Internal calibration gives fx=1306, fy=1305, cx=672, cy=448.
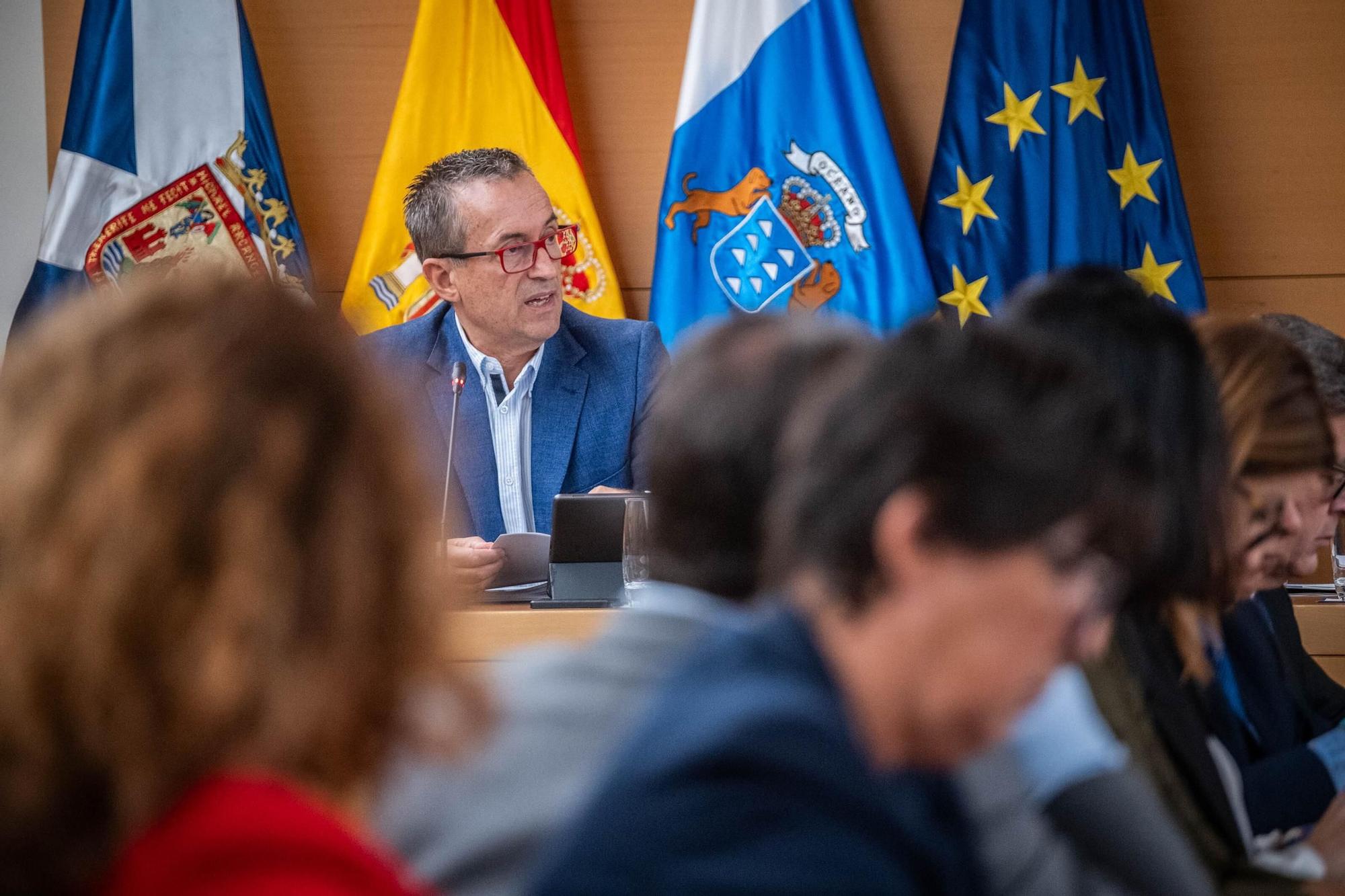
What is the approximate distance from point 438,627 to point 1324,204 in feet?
13.0

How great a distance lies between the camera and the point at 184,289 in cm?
64

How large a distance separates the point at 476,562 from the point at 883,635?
198cm

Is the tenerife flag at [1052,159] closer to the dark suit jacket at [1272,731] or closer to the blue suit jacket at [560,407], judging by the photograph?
the blue suit jacket at [560,407]

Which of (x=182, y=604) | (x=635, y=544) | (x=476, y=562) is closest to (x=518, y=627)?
(x=635, y=544)

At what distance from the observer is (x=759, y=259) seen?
12.8ft

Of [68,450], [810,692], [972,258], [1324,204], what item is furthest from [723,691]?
[1324,204]

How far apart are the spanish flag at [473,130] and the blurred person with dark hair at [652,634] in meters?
2.97

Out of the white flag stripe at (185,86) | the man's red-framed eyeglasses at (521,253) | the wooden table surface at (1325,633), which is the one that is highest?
the white flag stripe at (185,86)

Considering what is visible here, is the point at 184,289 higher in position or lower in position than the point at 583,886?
higher

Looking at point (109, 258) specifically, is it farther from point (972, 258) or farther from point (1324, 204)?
point (1324, 204)

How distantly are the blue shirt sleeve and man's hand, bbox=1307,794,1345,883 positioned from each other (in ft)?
1.92

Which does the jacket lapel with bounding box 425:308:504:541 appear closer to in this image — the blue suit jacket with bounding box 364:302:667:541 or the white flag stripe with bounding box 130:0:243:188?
the blue suit jacket with bounding box 364:302:667:541

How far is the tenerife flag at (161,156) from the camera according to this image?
3.79 m

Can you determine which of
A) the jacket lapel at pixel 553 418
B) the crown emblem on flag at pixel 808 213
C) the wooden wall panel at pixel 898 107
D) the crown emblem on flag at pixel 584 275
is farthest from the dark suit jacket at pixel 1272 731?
the crown emblem on flag at pixel 584 275
